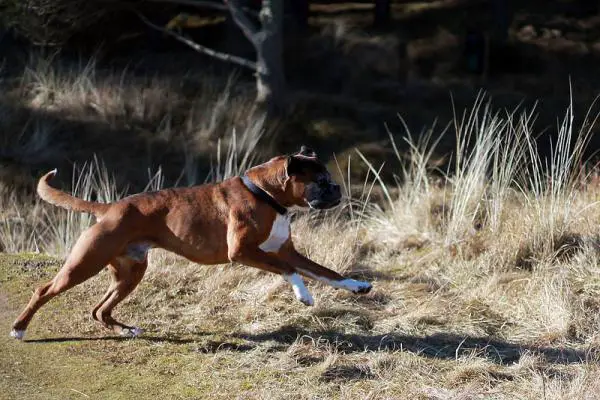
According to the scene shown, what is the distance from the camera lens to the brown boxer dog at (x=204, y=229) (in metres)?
6.34

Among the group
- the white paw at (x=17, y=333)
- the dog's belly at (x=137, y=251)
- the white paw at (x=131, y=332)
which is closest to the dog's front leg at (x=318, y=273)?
the dog's belly at (x=137, y=251)

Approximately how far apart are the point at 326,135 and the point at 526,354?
987 cm

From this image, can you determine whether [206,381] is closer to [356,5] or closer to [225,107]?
[225,107]

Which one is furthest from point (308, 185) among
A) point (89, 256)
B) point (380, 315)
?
point (89, 256)

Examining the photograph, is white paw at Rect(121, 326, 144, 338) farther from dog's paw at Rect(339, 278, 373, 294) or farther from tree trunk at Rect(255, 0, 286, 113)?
tree trunk at Rect(255, 0, 286, 113)

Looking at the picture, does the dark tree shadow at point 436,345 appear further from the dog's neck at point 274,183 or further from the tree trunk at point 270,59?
the tree trunk at point 270,59

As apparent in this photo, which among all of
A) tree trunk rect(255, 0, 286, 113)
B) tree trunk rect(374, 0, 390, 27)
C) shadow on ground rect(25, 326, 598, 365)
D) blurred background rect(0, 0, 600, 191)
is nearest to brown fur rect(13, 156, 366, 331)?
shadow on ground rect(25, 326, 598, 365)

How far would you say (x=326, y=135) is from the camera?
1594 cm

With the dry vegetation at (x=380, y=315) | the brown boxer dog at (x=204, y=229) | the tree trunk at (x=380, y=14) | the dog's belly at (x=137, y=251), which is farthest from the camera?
the tree trunk at (x=380, y=14)

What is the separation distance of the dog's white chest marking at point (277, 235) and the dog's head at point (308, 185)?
167mm

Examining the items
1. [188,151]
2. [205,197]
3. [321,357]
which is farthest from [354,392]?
[188,151]

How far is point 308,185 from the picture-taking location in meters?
6.70

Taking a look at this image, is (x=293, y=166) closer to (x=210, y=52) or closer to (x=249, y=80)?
(x=210, y=52)

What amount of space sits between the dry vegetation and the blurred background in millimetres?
5257
